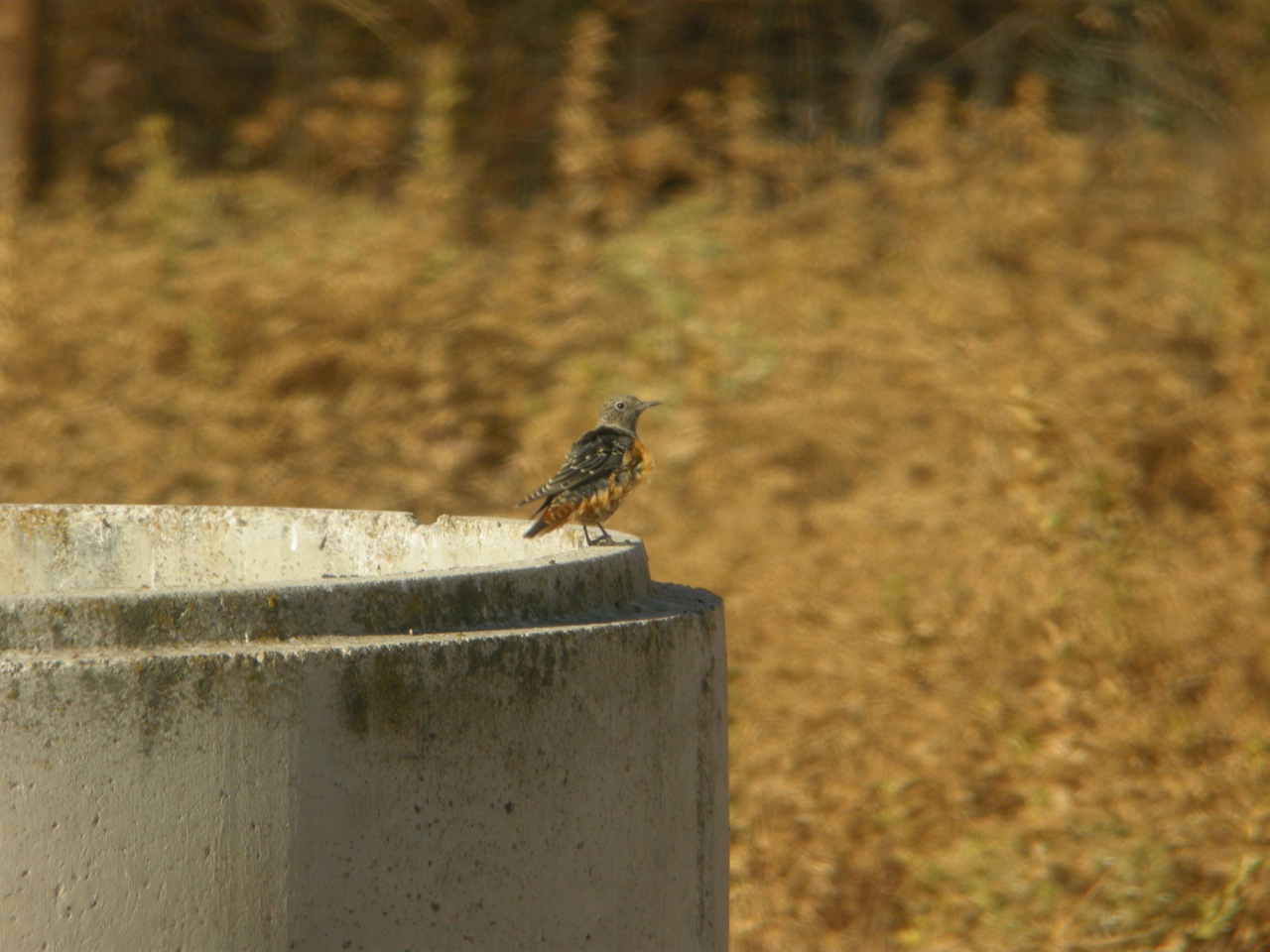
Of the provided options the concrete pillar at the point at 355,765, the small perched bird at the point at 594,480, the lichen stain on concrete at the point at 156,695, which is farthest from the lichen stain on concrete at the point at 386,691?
the small perched bird at the point at 594,480

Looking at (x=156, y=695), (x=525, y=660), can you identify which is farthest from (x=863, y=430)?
(x=156, y=695)

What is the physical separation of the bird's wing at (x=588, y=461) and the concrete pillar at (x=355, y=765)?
4.24 feet

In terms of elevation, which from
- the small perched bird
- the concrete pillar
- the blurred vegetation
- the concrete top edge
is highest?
the blurred vegetation

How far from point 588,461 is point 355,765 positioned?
7.05 feet

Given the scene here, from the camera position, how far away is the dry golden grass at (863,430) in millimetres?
5781

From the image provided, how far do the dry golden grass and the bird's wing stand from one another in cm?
201

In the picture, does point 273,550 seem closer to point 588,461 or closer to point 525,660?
point 588,461

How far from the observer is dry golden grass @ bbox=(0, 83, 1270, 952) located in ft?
19.0

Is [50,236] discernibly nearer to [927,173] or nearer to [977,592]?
[927,173]

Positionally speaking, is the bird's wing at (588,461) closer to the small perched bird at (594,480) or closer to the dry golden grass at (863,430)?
the small perched bird at (594,480)

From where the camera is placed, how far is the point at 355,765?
2.50 metres

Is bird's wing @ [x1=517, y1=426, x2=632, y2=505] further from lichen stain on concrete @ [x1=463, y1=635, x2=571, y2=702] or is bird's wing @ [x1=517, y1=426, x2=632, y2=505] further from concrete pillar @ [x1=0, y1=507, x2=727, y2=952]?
lichen stain on concrete @ [x1=463, y1=635, x2=571, y2=702]

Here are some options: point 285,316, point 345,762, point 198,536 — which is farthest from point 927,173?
point 345,762

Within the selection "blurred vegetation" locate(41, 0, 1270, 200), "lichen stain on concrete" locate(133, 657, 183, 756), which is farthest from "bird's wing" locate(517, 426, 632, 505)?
"blurred vegetation" locate(41, 0, 1270, 200)
